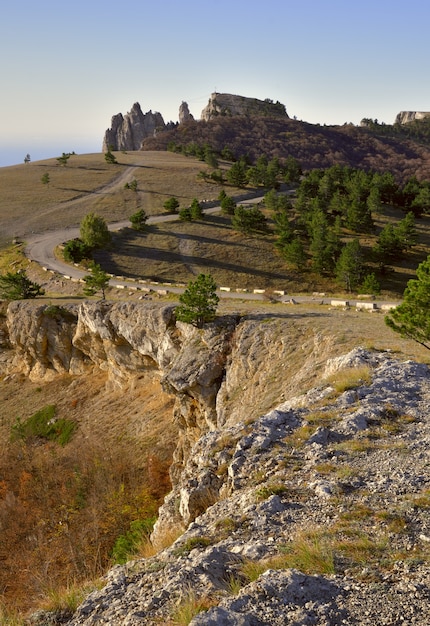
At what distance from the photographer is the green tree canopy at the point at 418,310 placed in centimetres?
1888

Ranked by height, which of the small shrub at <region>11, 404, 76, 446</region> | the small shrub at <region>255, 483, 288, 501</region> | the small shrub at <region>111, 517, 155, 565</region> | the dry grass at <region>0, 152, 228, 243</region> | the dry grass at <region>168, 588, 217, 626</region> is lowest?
the small shrub at <region>11, 404, 76, 446</region>

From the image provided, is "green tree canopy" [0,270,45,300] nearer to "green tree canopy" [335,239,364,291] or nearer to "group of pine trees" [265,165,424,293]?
"group of pine trees" [265,165,424,293]

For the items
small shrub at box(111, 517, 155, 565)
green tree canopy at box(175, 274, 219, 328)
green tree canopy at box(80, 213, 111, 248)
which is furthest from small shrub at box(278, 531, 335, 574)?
green tree canopy at box(80, 213, 111, 248)

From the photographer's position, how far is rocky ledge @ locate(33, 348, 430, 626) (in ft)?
25.1

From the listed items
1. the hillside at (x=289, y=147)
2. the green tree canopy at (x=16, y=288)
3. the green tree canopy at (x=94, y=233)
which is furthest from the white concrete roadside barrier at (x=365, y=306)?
→ the hillside at (x=289, y=147)

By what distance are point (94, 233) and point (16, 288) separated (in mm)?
21617

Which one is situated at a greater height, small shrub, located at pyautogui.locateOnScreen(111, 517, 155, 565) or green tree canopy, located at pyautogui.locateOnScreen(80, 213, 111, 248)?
green tree canopy, located at pyautogui.locateOnScreen(80, 213, 111, 248)

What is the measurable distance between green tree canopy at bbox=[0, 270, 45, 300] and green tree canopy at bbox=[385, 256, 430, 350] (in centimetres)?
4365

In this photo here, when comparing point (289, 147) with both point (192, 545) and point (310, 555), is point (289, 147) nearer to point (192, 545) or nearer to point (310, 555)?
point (192, 545)

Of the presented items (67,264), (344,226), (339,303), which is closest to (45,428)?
(67,264)

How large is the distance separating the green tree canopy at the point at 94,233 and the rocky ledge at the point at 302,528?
189 feet

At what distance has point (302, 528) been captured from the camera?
10031 millimetres

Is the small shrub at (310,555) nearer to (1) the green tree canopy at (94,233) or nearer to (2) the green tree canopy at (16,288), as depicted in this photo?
(2) the green tree canopy at (16,288)

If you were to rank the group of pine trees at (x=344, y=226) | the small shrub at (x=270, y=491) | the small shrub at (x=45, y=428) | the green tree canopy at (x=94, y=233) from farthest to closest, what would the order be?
the green tree canopy at (x=94, y=233)
the group of pine trees at (x=344, y=226)
the small shrub at (x=45, y=428)
the small shrub at (x=270, y=491)
